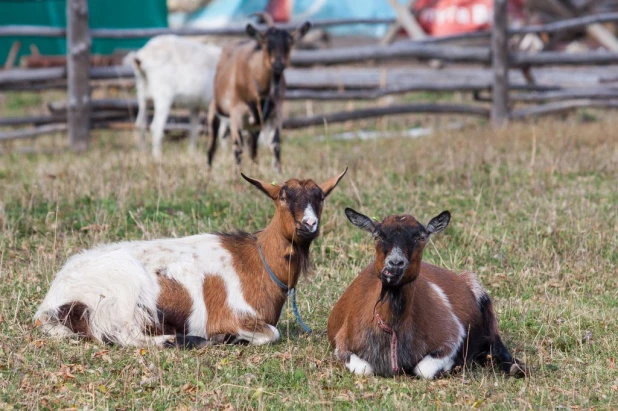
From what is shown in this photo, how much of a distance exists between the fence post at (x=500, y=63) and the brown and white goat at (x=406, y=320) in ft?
28.9

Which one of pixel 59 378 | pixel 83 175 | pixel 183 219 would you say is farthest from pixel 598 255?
pixel 83 175

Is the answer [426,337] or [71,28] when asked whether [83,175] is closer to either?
[71,28]

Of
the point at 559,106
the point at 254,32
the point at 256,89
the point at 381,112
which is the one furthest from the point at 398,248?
the point at 559,106

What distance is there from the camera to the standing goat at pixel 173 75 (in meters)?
13.1

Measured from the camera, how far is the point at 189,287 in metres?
6.11

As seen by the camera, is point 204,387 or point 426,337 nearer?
point 204,387

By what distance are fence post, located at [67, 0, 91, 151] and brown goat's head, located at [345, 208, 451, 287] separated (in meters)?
8.83

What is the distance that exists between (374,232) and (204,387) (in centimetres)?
125

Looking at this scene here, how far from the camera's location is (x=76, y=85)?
13453 mm

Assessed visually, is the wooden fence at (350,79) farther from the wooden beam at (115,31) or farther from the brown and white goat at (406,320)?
the brown and white goat at (406,320)

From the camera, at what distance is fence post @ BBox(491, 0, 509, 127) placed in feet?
46.5

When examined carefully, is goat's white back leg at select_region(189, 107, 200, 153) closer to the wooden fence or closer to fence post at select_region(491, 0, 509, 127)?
the wooden fence

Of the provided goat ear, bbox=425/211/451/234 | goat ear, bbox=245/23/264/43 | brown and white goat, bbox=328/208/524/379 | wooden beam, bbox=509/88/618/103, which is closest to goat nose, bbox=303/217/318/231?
brown and white goat, bbox=328/208/524/379

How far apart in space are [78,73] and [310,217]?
8437 millimetres
